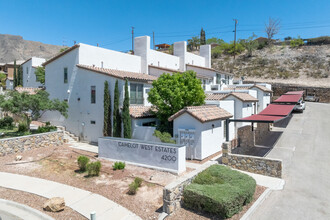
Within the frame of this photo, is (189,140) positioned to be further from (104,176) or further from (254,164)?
(104,176)

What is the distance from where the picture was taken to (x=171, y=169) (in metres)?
13.2

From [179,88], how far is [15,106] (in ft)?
43.8

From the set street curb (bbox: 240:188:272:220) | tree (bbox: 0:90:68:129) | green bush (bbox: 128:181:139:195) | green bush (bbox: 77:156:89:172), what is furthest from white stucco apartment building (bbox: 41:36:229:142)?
street curb (bbox: 240:188:272:220)

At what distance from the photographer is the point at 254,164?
45.0ft

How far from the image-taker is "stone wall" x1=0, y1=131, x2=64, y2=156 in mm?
16469

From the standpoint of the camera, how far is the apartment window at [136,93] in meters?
21.6

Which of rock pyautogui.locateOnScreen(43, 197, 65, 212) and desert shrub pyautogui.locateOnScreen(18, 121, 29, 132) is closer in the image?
rock pyautogui.locateOnScreen(43, 197, 65, 212)

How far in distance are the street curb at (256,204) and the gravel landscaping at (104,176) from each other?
3.34 meters

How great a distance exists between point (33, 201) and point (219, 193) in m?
7.85

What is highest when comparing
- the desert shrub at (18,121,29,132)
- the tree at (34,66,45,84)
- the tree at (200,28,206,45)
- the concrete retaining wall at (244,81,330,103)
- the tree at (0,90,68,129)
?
the tree at (200,28,206,45)

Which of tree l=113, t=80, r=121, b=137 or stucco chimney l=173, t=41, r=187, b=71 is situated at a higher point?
stucco chimney l=173, t=41, r=187, b=71

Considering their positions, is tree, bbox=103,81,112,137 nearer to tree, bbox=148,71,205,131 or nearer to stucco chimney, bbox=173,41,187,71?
tree, bbox=148,71,205,131

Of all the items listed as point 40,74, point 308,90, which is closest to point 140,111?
point 40,74

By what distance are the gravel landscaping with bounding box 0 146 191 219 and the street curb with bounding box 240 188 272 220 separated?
3338 mm
